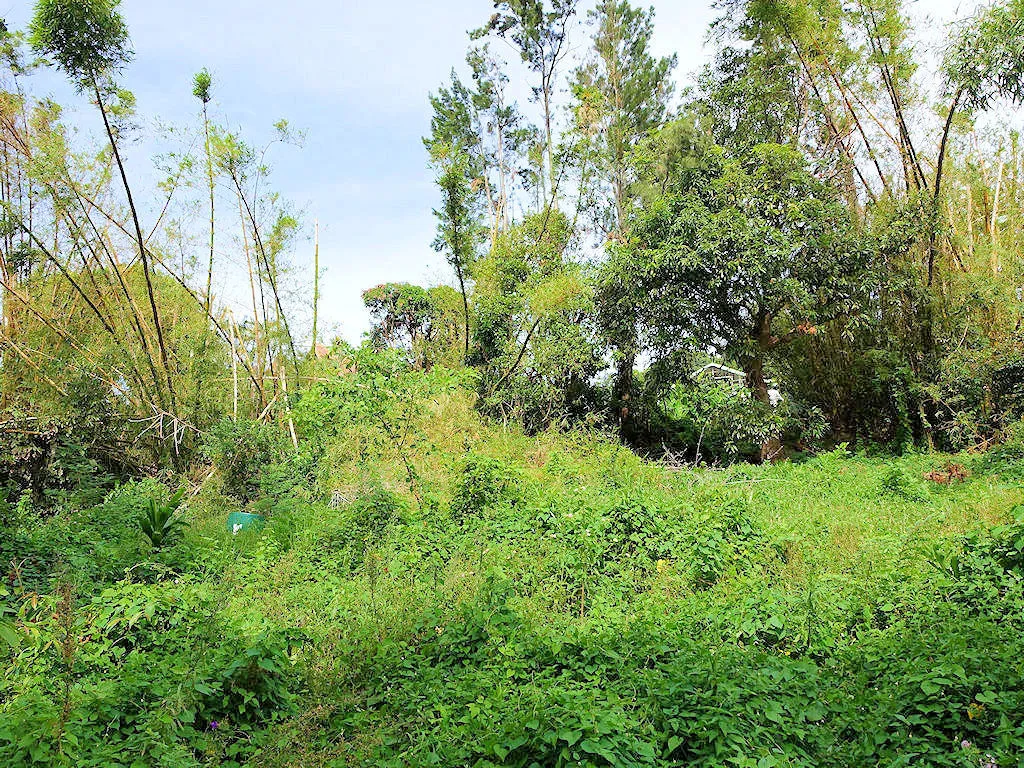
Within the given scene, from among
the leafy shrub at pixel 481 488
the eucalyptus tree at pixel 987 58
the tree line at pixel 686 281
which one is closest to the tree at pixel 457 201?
the tree line at pixel 686 281

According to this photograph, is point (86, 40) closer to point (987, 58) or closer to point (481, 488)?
point (481, 488)

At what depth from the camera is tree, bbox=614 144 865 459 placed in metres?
9.21

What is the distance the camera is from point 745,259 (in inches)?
356

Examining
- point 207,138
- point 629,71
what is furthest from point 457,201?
point 629,71

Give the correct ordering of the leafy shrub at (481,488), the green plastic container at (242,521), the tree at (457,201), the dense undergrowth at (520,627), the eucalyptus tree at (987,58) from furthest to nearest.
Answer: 1. the tree at (457,201)
2. the eucalyptus tree at (987,58)
3. the green plastic container at (242,521)
4. the leafy shrub at (481,488)
5. the dense undergrowth at (520,627)

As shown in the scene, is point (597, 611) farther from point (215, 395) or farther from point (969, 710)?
point (215, 395)

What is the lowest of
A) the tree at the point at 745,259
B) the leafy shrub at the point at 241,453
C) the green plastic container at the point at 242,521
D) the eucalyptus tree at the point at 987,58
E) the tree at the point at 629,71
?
the green plastic container at the point at 242,521

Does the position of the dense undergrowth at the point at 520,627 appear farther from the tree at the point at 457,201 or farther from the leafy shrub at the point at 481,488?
the tree at the point at 457,201

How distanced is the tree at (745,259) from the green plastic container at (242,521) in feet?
20.3

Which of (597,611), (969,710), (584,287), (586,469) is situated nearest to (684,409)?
(584,287)

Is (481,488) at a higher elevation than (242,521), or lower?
higher

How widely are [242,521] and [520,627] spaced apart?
3865mm

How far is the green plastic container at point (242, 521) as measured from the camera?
20.0ft

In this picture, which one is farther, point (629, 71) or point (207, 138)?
point (629, 71)
